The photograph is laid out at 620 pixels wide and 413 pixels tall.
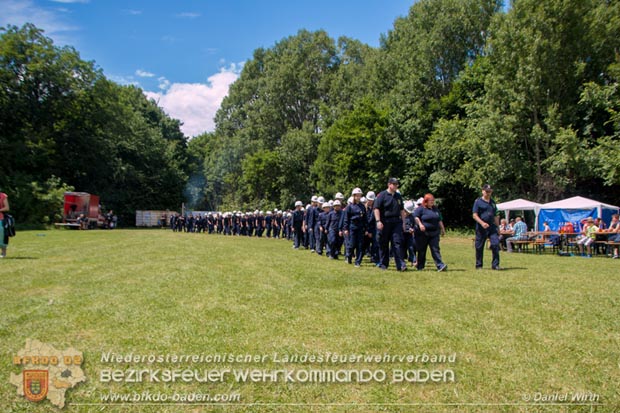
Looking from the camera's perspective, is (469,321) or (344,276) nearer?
(469,321)

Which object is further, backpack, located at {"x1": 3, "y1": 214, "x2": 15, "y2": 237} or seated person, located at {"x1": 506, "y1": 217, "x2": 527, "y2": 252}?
seated person, located at {"x1": 506, "y1": 217, "x2": 527, "y2": 252}

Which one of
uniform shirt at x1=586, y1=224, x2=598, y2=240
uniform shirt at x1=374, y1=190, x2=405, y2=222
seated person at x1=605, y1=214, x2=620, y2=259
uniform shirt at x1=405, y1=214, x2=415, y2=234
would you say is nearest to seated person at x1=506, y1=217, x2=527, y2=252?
uniform shirt at x1=586, y1=224, x2=598, y2=240

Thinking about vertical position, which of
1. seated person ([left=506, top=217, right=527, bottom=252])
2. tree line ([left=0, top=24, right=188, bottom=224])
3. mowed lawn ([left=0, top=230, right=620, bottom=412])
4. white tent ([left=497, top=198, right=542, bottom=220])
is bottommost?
mowed lawn ([left=0, top=230, right=620, bottom=412])

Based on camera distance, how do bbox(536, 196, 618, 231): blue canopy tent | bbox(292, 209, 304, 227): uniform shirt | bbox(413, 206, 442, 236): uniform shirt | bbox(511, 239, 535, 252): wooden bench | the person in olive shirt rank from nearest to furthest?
the person in olive shirt, bbox(413, 206, 442, 236): uniform shirt, bbox(511, 239, 535, 252): wooden bench, bbox(292, 209, 304, 227): uniform shirt, bbox(536, 196, 618, 231): blue canopy tent

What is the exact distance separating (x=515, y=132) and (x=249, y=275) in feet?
92.8

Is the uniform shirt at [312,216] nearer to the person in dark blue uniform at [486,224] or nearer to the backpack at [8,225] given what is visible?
the person in dark blue uniform at [486,224]

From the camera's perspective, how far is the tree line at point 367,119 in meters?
30.2

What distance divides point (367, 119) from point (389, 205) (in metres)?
34.9

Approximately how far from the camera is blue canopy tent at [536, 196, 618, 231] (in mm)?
22809

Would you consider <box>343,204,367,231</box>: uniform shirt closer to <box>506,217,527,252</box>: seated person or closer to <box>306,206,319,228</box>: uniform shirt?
<box>306,206,319,228</box>: uniform shirt

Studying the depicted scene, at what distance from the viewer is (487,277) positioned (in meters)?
9.80

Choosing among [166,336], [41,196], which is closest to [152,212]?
[41,196]

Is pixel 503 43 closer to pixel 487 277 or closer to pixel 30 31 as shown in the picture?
pixel 487 277

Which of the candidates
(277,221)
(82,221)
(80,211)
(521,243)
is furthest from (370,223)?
(80,211)
